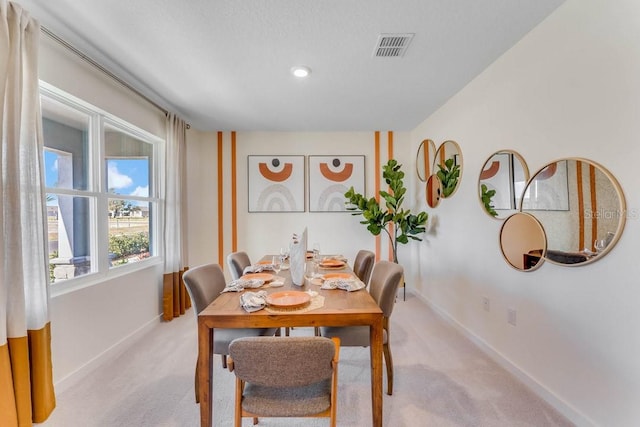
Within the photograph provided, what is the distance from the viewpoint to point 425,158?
12.6 ft

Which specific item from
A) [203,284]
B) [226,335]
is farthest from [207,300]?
[226,335]

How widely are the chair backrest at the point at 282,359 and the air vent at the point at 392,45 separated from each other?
80.1 inches

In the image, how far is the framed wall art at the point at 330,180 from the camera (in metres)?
4.30

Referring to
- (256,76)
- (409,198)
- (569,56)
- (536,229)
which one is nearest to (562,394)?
(536,229)

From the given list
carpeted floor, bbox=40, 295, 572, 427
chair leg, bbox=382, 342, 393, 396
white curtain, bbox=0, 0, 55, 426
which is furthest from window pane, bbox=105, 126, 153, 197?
chair leg, bbox=382, 342, 393, 396

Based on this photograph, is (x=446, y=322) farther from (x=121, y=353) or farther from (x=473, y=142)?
(x=121, y=353)

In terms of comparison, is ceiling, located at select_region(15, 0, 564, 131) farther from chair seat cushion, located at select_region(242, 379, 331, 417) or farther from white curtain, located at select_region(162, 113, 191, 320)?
chair seat cushion, located at select_region(242, 379, 331, 417)

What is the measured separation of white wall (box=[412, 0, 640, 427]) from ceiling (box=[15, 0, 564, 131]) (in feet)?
0.98

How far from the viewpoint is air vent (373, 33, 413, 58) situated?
78.4 inches

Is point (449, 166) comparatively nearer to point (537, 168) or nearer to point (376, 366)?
point (537, 168)

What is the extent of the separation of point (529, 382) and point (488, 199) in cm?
141

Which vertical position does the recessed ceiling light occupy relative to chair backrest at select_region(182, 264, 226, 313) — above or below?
above

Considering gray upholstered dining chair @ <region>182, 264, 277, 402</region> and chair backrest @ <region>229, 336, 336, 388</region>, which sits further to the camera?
gray upholstered dining chair @ <region>182, 264, 277, 402</region>

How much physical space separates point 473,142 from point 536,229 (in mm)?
1112
